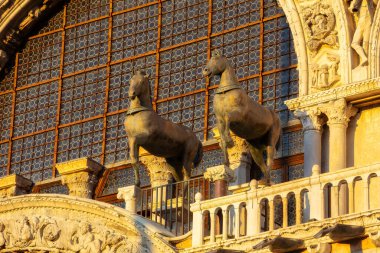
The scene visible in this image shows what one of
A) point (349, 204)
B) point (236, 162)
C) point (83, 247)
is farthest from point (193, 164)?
point (349, 204)

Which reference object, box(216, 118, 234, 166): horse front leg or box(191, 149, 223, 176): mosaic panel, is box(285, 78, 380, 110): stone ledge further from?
box(191, 149, 223, 176): mosaic panel

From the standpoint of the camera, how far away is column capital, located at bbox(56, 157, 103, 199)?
32.1 m

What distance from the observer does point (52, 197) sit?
93.6ft

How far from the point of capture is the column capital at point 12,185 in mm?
32781

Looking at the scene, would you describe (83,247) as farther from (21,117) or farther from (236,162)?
(21,117)

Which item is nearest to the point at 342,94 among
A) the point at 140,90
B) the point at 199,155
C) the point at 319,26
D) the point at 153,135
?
the point at 319,26

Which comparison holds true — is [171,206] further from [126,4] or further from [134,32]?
[126,4]

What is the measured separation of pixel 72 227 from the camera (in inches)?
1115

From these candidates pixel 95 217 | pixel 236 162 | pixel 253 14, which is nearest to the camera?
pixel 95 217

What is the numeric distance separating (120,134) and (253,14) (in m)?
3.31

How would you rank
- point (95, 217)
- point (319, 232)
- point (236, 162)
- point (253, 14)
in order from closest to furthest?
point (319, 232), point (95, 217), point (236, 162), point (253, 14)

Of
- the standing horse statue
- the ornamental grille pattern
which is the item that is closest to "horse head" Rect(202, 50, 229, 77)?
the standing horse statue

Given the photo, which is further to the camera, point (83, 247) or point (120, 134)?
point (120, 134)

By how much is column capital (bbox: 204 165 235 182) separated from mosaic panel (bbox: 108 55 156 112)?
5400 mm
